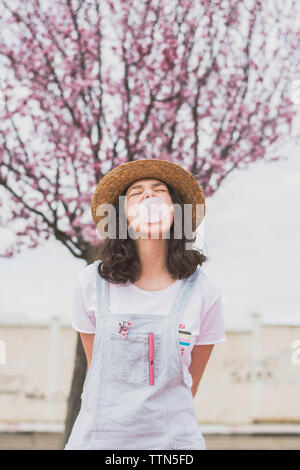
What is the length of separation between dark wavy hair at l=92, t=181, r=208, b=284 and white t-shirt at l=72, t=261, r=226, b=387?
0.11ft

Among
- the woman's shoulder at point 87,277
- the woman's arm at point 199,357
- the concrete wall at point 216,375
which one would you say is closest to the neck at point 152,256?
the woman's shoulder at point 87,277

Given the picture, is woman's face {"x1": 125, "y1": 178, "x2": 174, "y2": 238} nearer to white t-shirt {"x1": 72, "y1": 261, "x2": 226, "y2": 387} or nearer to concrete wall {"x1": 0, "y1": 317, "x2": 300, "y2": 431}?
white t-shirt {"x1": 72, "y1": 261, "x2": 226, "y2": 387}

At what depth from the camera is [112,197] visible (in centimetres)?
230

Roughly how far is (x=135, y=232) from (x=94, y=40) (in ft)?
7.29

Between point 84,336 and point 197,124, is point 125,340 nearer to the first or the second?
point 84,336

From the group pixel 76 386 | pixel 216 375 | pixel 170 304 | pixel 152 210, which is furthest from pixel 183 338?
pixel 216 375

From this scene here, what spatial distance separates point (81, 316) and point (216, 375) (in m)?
7.34

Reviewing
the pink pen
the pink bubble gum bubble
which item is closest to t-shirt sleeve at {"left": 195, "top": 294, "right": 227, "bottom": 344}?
the pink pen

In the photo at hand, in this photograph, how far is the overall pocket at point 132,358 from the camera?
189cm

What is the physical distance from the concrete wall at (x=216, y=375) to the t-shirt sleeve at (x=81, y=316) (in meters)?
7.05

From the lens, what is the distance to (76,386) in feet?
11.9

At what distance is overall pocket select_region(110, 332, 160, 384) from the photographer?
6.19ft

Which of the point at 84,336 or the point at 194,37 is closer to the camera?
the point at 84,336

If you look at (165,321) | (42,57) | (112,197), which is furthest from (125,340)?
(42,57)
